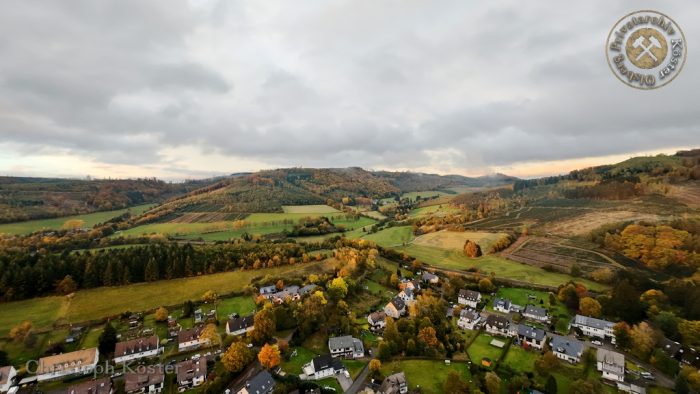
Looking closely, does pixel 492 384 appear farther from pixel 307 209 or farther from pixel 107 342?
pixel 307 209

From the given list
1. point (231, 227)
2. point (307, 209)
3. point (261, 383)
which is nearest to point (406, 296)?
Result: point (261, 383)

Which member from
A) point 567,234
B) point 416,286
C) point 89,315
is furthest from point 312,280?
point 567,234

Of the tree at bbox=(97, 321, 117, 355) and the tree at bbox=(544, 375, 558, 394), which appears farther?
the tree at bbox=(97, 321, 117, 355)

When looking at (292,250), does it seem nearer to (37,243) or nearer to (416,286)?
(416,286)

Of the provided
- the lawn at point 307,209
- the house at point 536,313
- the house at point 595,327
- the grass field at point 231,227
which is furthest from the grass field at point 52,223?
the house at point 595,327

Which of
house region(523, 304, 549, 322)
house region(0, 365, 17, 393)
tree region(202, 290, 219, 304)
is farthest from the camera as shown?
tree region(202, 290, 219, 304)

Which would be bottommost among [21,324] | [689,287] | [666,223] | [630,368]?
Answer: [630,368]

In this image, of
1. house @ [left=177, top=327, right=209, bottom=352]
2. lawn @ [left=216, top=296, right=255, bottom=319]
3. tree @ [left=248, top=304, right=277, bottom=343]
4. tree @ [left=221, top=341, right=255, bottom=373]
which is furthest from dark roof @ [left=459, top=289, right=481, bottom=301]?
house @ [left=177, top=327, right=209, bottom=352]

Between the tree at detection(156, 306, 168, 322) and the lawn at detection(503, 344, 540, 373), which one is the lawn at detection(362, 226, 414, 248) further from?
the tree at detection(156, 306, 168, 322)
